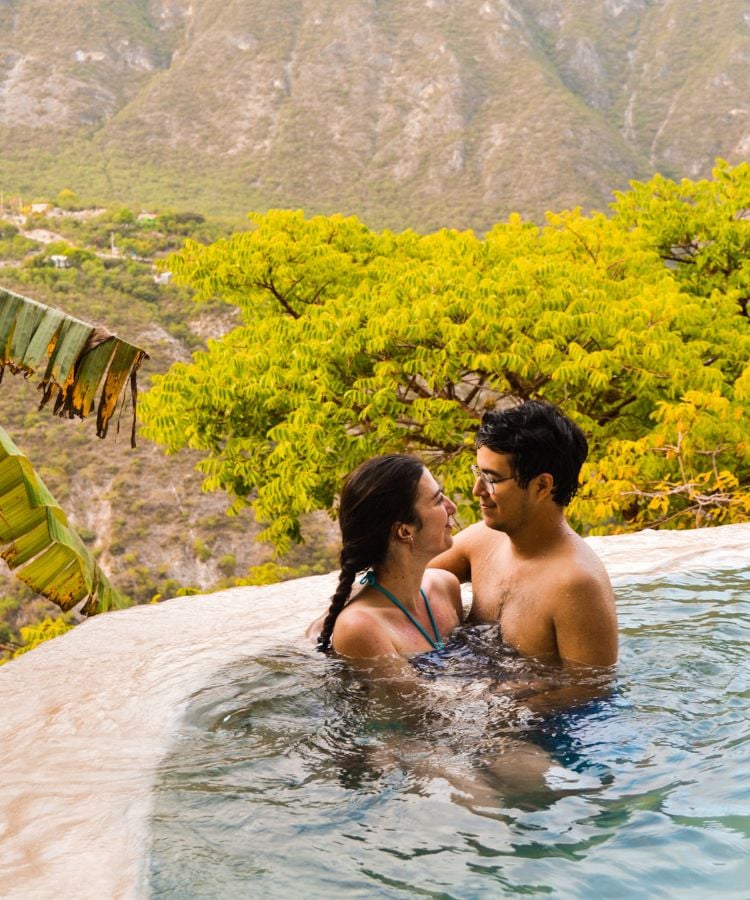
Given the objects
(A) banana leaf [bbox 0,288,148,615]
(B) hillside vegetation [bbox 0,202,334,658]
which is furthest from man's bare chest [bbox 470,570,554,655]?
(B) hillside vegetation [bbox 0,202,334,658]

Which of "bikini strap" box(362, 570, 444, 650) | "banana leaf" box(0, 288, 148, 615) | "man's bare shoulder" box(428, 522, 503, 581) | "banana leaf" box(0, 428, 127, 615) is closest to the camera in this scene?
"bikini strap" box(362, 570, 444, 650)

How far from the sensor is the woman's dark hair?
3.66m

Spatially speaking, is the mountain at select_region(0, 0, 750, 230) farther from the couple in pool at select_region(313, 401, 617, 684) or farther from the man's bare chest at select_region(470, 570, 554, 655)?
the couple in pool at select_region(313, 401, 617, 684)

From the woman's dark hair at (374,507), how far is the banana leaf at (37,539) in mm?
2182

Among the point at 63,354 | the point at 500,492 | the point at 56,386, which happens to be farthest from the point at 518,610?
the point at 56,386

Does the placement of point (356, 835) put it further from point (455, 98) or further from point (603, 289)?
point (455, 98)

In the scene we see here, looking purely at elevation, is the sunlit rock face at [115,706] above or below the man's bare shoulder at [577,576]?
below

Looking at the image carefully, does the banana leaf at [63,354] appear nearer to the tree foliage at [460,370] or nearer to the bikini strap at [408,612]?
the bikini strap at [408,612]

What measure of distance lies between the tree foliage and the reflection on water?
7.88 metres

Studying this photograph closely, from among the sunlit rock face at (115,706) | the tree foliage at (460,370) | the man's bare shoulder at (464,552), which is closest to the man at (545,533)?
the man's bare shoulder at (464,552)

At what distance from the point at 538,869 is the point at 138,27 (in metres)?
Answer: 106

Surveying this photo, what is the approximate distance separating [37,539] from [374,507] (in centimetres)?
247

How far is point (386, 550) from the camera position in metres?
3.75

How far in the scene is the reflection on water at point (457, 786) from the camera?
103 inches
